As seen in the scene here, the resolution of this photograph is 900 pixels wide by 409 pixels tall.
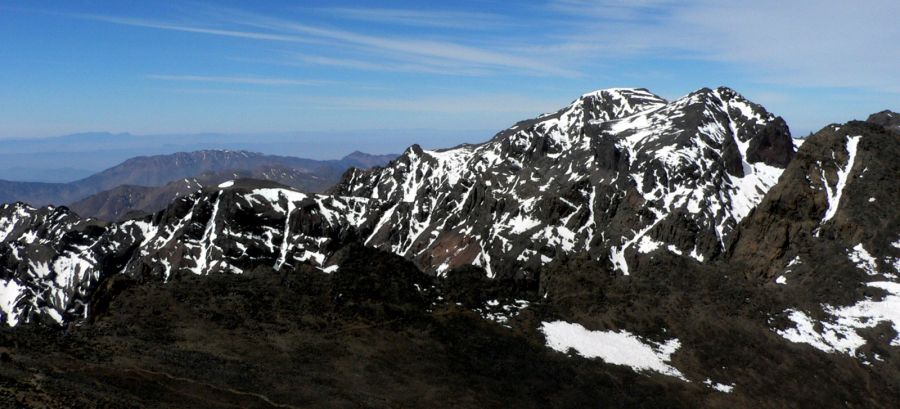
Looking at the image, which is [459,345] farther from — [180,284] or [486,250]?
[486,250]

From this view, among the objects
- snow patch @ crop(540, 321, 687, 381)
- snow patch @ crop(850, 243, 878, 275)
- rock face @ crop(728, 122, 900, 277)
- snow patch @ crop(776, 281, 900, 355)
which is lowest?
snow patch @ crop(540, 321, 687, 381)

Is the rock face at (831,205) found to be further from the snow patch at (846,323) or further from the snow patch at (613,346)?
the snow patch at (613,346)

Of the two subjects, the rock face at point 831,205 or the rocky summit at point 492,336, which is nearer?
the rocky summit at point 492,336

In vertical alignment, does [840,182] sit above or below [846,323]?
above

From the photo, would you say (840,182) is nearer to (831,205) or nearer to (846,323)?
(831,205)

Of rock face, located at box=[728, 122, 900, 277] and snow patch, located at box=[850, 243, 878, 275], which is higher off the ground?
rock face, located at box=[728, 122, 900, 277]

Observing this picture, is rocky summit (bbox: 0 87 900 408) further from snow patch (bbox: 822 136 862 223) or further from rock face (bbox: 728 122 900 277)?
snow patch (bbox: 822 136 862 223)

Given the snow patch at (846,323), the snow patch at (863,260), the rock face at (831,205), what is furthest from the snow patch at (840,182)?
the snow patch at (846,323)

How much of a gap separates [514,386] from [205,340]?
2971cm

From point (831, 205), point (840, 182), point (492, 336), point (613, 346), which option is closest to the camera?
point (492, 336)

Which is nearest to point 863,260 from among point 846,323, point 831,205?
point 846,323

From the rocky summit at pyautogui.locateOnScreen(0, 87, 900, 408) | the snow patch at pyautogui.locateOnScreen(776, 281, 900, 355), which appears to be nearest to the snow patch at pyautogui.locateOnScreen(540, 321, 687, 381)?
the rocky summit at pyautogui.locateOnScreen(0, 87, 900, 408)

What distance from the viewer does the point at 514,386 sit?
176 feet

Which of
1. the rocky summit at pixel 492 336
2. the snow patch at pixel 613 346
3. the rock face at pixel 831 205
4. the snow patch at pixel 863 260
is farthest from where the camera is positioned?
the rock face at pixel 831 205
